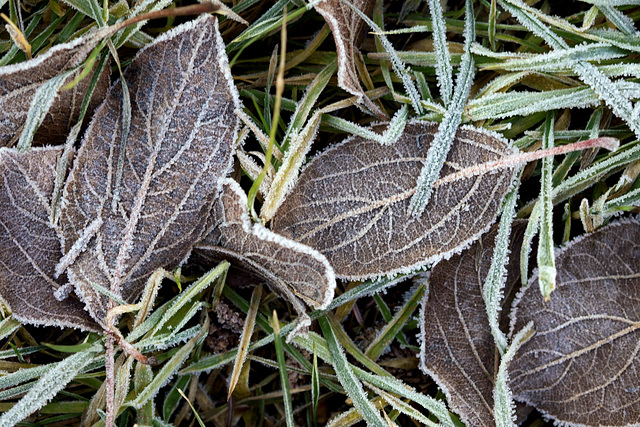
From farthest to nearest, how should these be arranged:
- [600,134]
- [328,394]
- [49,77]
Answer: [328,394], [600,134], [49,77]

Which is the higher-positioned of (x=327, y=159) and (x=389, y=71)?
(x=389, y=71)

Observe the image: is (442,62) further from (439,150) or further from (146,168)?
(146,168)

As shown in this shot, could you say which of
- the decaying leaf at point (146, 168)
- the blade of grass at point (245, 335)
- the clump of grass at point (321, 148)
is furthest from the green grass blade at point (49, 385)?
the blade of grass at point (245, 335)

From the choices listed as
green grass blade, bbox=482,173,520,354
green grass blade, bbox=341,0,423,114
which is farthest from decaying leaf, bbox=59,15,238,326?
green grass blade, bbox=482,173,520,354

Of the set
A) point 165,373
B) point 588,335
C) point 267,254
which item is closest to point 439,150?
point 267,254

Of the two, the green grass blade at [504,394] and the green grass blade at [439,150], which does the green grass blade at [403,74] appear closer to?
the green grass blade at [439,150]

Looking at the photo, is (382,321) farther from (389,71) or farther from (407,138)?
(389,71)

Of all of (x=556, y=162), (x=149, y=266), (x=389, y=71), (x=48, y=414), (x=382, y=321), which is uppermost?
(x=389, y=71)

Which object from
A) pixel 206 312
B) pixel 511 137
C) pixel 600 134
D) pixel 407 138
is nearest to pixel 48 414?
pixel 206 312
